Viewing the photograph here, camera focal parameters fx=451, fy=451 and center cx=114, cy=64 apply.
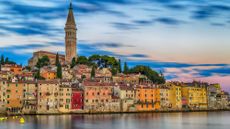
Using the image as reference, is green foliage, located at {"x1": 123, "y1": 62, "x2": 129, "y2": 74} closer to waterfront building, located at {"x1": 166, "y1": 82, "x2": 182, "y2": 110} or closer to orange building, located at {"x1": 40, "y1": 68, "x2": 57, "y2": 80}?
waterfront building, located at {"x1": 166, "y1": 82, "x2": 182, "y2": 110}

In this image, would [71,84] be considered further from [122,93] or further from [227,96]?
[227,96]

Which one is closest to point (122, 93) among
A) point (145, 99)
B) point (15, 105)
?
point (145, 99)

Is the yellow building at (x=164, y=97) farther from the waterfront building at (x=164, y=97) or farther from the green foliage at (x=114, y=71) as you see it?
the green foliage at (x=114, y=71)

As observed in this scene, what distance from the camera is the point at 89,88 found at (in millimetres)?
70500

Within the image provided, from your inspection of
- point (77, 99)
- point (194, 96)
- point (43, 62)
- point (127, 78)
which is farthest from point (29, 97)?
Result: point (194, 96)

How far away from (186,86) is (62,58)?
31922 millimetres

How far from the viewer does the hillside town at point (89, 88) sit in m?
65.0

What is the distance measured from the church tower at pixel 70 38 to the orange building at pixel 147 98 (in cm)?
3452

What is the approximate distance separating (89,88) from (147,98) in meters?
12.9

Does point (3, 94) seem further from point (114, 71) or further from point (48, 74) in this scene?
point (114, 71)

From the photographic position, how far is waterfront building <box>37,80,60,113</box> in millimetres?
65250

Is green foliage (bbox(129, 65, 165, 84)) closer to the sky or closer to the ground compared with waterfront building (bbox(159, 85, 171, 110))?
closer to the sky

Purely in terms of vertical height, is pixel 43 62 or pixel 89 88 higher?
pixel 43 62

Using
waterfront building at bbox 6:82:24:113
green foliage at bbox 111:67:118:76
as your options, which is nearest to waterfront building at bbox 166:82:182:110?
green foliage at bbox 111:67:118:76
